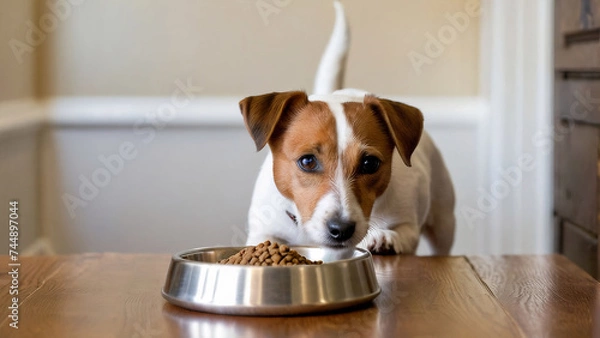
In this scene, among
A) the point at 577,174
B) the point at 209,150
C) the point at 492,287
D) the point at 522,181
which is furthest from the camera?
the point at 209,150

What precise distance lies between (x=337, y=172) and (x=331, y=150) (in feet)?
0.14

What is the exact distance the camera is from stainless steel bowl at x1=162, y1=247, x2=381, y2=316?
945mm

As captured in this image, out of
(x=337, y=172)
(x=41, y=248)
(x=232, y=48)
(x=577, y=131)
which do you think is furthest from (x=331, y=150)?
(x=41, y=248)

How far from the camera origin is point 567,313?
982 mm

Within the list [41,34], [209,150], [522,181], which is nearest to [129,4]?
[41,34]

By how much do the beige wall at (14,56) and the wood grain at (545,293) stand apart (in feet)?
5.03

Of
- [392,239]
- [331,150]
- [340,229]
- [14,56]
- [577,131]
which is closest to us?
[340,229]

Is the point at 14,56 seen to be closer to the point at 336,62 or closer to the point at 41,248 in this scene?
the point at 41,248

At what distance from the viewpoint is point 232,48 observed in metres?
2.67

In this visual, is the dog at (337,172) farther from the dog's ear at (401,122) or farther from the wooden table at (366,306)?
the wooden table at (366,306)

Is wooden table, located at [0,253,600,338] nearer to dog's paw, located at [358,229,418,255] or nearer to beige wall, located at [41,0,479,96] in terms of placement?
dog's paw, located at [358,229,418,255]

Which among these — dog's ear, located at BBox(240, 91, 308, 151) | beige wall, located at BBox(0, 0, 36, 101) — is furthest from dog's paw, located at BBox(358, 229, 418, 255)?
beige wall, located at BBox(0, 0, 36, 101)

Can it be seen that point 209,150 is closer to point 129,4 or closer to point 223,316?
point 129,4

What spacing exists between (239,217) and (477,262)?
4.84ft
